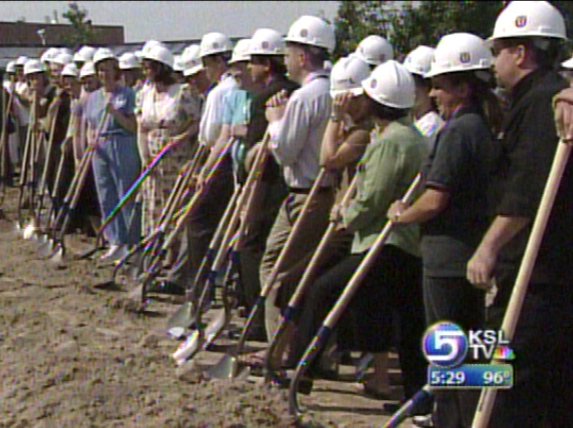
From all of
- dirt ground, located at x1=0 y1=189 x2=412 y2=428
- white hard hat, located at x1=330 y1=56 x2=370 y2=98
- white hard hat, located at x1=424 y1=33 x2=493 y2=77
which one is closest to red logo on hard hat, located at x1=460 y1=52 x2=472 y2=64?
white hard hat, located at x1=424 y1=33 x2=493 y2=77

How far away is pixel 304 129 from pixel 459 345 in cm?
211

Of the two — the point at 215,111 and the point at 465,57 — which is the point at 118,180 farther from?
the point at 465,57

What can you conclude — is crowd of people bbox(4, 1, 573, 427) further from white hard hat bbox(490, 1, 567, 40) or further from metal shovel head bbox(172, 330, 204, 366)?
metal shovel head bbox(172, 330, 204, 366)

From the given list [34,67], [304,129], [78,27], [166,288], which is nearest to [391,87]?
[304,129]

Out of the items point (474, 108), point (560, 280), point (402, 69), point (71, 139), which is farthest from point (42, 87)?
point (560, 280)

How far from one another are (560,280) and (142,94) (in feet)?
19.3

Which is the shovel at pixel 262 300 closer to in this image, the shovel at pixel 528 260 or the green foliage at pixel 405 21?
the shovel at pixel 528 260

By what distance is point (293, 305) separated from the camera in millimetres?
5816

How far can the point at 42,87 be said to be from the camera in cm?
1216

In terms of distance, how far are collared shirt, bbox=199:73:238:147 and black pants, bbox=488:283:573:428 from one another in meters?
4.12

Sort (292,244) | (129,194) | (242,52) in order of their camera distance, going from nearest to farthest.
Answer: (292,244) < (242,52) < (129,194)

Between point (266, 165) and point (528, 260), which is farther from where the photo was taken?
point (266, 165)

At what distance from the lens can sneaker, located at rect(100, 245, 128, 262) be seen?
998 cm

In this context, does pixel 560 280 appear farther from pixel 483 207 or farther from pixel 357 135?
pixel 357 135
